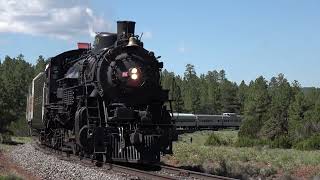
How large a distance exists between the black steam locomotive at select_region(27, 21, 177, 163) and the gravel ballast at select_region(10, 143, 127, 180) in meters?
0.85

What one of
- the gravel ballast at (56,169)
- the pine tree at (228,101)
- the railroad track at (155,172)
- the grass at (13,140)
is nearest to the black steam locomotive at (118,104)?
the railroad track at (155,172)

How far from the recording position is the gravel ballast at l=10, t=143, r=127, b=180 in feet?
48.0

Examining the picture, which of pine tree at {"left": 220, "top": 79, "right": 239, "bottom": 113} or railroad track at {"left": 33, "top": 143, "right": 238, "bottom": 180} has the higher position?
pine tree at {"left": 220, "top": 79, "right": 239, "bottom": 113}

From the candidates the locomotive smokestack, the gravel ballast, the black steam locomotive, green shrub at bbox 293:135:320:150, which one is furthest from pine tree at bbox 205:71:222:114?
the locomotive smokestack

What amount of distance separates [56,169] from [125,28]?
5544 mm

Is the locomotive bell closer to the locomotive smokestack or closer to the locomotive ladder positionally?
the locomotive smokestack

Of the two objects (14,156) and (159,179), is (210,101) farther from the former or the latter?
(159,179)

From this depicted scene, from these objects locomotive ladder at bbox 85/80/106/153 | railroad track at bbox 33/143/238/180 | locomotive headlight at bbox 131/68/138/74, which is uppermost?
locomotive headlight at bbox 131/68/138/74

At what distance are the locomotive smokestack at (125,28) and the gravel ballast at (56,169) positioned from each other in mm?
4909

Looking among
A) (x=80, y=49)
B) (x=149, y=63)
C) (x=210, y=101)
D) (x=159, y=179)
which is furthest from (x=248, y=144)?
(x=210, y=101)

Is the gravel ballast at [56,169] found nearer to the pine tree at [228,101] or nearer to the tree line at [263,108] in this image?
the tree line at [263,108]

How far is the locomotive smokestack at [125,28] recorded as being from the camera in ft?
60.5

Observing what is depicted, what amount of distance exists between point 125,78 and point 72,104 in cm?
255

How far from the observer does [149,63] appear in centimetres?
1828
